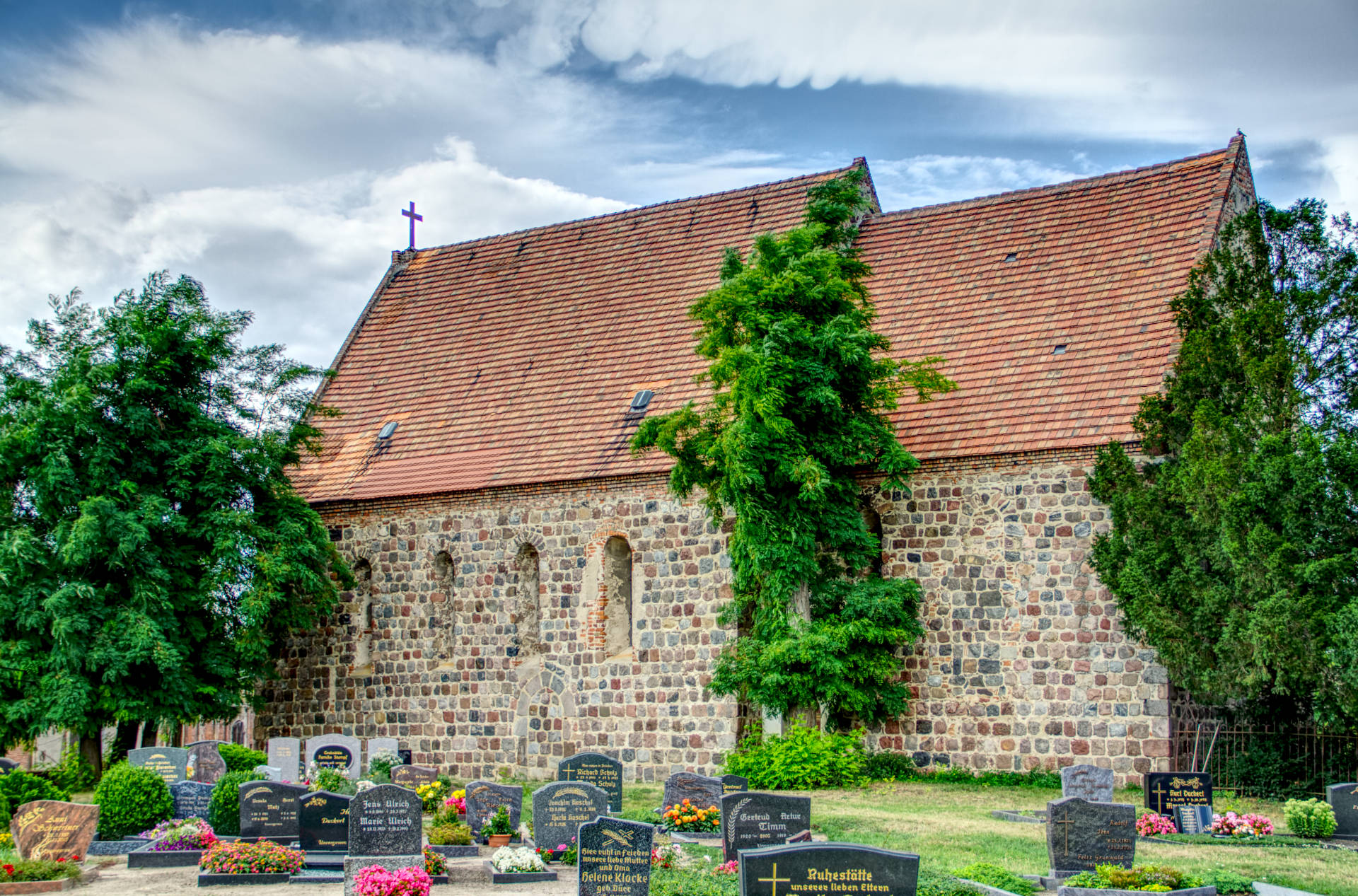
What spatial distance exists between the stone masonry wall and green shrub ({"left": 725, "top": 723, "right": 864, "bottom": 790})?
1.39 m

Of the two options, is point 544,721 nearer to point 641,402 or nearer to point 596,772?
point 641,402

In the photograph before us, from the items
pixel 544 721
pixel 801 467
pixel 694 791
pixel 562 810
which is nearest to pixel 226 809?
pixel 562 810

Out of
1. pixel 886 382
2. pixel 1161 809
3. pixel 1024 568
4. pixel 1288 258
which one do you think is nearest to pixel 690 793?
pixel 1161 809

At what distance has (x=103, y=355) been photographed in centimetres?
2377

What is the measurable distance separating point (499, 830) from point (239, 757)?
5821 millimetres

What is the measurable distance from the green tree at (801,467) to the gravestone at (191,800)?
771cm

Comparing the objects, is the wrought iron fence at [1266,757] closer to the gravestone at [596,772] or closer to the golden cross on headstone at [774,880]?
the gravestone at [596,772]

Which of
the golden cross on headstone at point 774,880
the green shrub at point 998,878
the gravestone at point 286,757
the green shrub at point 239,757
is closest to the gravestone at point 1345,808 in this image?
the green shrub at point 998,878

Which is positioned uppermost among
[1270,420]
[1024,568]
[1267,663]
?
[1270,420]

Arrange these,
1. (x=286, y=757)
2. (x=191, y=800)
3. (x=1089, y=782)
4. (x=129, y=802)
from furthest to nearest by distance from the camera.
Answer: (x=286, y=757) < (x=191, y=800) < (x=1089, y=782) < (x=129, y=802)

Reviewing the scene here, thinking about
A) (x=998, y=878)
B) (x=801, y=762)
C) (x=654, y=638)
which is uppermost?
(x=654, y=638)

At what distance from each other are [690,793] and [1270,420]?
351 inches

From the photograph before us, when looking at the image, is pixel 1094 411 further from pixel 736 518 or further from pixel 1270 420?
pixel 736 518

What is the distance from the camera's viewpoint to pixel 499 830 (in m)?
15.6
